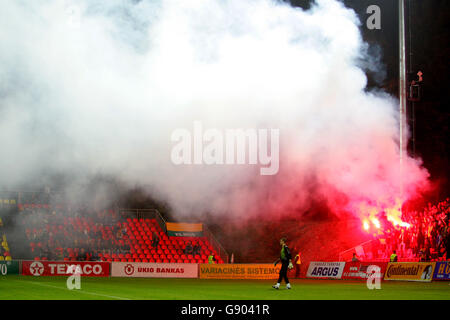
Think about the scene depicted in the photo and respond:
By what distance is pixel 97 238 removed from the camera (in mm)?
37094

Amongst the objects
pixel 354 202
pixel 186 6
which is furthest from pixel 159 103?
pixel 354 202

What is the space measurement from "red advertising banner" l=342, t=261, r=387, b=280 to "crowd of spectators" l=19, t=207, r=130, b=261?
13541mm

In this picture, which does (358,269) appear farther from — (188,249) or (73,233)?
(73,233)

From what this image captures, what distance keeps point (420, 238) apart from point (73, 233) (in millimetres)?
19957

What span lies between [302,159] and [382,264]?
22.8ft

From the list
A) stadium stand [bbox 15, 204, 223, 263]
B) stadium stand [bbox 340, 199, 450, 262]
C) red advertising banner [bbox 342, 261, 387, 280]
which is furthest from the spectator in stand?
red advertising banner [bbox 342, 261, 387, 280]

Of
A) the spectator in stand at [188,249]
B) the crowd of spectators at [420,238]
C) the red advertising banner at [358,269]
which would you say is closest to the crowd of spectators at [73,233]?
the spectator in stand at [188,249]

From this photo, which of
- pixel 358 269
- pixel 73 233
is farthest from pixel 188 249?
pixel 358 269

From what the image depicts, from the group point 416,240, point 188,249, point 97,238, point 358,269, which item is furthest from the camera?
point 188,249

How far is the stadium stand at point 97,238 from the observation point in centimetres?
3541

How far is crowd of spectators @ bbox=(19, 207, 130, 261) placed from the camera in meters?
35.2

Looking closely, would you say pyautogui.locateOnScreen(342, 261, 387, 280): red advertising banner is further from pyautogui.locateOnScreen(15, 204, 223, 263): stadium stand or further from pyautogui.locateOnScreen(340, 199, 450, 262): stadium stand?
pyautogui.locateOnScreen(15, 204, 223, 263): stadium stand
